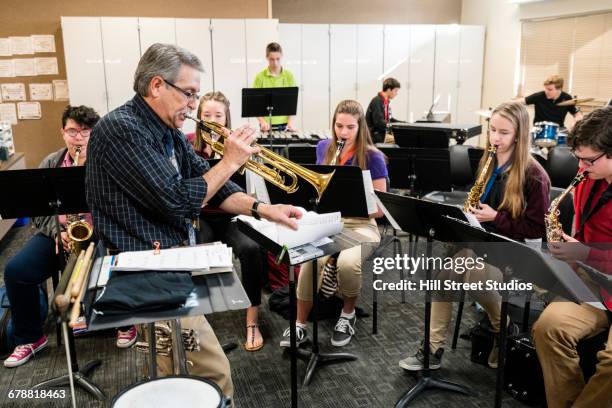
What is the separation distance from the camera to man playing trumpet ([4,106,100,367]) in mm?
3305

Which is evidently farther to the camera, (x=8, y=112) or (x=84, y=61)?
(x=8, y=112)

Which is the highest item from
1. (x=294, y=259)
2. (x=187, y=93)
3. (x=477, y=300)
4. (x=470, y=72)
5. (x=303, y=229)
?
(x=470, y=72)

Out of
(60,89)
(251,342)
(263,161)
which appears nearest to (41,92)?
(60,89)

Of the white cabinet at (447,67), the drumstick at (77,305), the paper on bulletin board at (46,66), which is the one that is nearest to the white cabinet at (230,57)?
the paper on bulletin board at (46,66)

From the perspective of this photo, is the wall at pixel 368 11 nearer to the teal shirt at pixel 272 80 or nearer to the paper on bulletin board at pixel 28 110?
the teal shirt at pixel 272 80

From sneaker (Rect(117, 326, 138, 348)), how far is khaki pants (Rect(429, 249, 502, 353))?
1.94m

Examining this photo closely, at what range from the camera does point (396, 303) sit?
4207 millimetres

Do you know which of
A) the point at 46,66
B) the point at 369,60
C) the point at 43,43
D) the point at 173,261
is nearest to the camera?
the point at 173,261

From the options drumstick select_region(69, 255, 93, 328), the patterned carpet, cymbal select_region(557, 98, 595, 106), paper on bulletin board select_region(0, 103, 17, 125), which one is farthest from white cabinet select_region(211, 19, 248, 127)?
drumstick select_region(69, 255, 93, 328)

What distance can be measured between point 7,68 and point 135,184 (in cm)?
689

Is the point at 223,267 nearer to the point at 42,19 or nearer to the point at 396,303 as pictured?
the point at 396,303

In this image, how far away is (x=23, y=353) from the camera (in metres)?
3.39

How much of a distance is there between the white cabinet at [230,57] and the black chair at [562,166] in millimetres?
4880

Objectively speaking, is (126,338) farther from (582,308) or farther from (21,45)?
(21,45)
